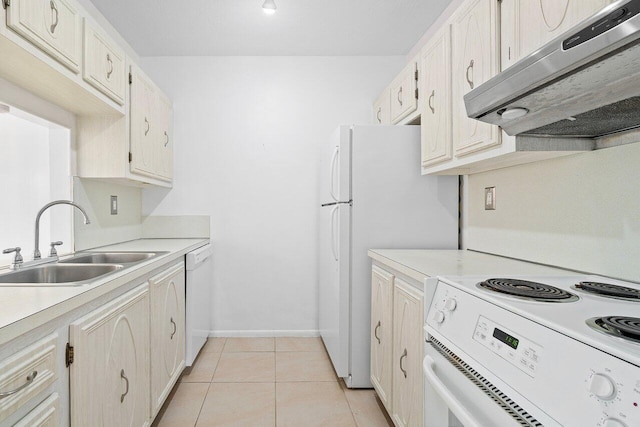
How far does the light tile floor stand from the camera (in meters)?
2.03

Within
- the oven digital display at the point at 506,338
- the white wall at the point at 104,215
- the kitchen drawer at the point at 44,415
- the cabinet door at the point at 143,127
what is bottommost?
the kitchen drawer at the point at 44,415

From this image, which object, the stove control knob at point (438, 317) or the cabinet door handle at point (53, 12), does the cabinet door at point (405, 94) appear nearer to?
the stove control knob at point (438, 317)

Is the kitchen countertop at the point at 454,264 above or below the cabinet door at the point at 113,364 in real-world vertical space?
above

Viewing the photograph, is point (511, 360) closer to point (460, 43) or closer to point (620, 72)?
point (620, 72)

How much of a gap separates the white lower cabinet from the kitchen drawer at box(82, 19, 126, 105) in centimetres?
182

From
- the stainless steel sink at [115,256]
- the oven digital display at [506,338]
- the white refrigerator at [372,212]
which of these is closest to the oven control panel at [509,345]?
the oven digital display at [506,338]

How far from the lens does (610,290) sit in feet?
3.51

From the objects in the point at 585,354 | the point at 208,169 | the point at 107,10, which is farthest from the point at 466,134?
the point at 107,10

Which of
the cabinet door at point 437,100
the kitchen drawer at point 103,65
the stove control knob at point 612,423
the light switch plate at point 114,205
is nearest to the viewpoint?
the stove control knob at point 612,423

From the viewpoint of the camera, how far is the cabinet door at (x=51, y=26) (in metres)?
1.30

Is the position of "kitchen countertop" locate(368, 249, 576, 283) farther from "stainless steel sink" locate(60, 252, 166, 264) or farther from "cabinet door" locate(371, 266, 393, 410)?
"stainless steel sink" locate(60, 252, 166, 264)

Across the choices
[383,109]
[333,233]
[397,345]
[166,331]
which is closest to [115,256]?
[166,331]

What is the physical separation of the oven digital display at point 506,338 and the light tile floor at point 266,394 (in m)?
1.34

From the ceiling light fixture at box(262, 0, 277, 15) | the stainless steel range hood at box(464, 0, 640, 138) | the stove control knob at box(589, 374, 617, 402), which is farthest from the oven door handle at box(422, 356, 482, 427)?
the ceiling light fixture at box(262, 0, 277, 15)
